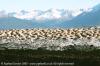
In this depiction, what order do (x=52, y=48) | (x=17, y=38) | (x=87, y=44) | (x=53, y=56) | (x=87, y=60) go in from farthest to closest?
(x=17, y=38)
(x=87, y=44)
(x=52, y=48)
(x=53, y=56)
(x=87, y=60)

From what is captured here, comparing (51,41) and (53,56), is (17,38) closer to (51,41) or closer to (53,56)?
(51,41)

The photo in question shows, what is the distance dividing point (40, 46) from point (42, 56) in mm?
12152

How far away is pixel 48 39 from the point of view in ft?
218

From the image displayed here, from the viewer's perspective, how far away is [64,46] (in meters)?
58.6

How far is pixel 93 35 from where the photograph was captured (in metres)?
70.7

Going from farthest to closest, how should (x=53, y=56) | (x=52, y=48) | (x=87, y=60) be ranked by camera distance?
(x=52, y=48) < (x=53, y=56) < (x=87, y=60)

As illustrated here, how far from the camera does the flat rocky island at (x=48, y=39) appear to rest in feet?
198

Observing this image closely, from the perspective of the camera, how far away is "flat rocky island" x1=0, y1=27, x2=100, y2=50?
2375 inches

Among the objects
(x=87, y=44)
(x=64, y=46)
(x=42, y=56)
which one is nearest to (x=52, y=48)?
(x=64, y=46)

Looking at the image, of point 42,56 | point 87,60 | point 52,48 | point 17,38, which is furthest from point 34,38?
point 87,60

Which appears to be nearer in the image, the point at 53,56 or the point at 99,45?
the point at 53,56

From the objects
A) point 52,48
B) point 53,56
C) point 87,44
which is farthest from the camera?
point 87,44

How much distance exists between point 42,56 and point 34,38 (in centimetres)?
2124

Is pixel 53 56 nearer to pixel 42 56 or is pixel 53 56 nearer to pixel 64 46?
pixel 42 56
